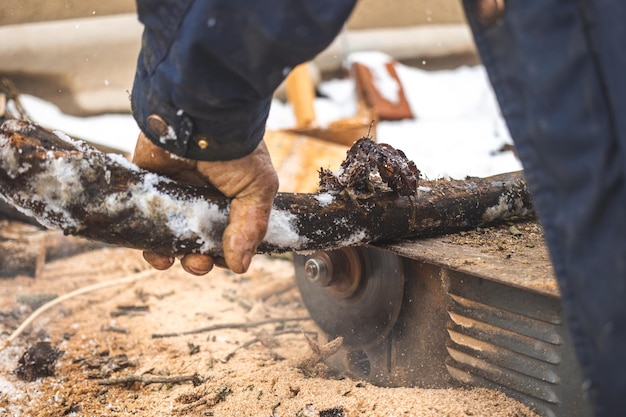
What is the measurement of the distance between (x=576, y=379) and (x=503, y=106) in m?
1.16

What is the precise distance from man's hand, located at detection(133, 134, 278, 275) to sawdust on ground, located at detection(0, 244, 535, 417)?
27.7 inches

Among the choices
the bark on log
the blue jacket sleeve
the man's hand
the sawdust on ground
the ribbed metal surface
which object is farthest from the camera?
the sawdust on ground

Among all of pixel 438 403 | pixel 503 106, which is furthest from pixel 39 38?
pixel 503 106

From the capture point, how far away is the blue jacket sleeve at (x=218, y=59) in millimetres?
1177

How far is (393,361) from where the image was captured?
2562 millimetres

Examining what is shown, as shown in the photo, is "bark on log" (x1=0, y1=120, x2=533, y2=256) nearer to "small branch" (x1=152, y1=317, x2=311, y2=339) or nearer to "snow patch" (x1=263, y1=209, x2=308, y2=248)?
"snow patch" (x1=263, y1=209, x2=308, y2=248)

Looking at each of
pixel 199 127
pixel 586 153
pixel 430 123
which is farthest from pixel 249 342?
pixel 430 123

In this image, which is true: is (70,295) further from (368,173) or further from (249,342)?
(368,173)

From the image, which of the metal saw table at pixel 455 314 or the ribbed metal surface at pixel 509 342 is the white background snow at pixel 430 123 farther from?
the ribbed metal surface at pixel 509 342

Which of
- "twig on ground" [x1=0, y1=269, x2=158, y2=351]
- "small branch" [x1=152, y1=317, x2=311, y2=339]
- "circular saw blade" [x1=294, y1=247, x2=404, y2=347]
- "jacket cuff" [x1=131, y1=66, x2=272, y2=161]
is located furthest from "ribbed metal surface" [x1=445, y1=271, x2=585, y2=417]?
"twig on ground" [x1=0, y1=269, x2=158, y2=351]

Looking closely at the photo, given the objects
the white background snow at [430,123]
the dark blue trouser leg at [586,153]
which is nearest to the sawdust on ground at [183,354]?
the dark blue trouser leg at [586,153]

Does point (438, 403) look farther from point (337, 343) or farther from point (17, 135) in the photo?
point (17, 135)

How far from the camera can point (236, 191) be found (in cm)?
182

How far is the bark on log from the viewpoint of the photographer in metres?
1.61
